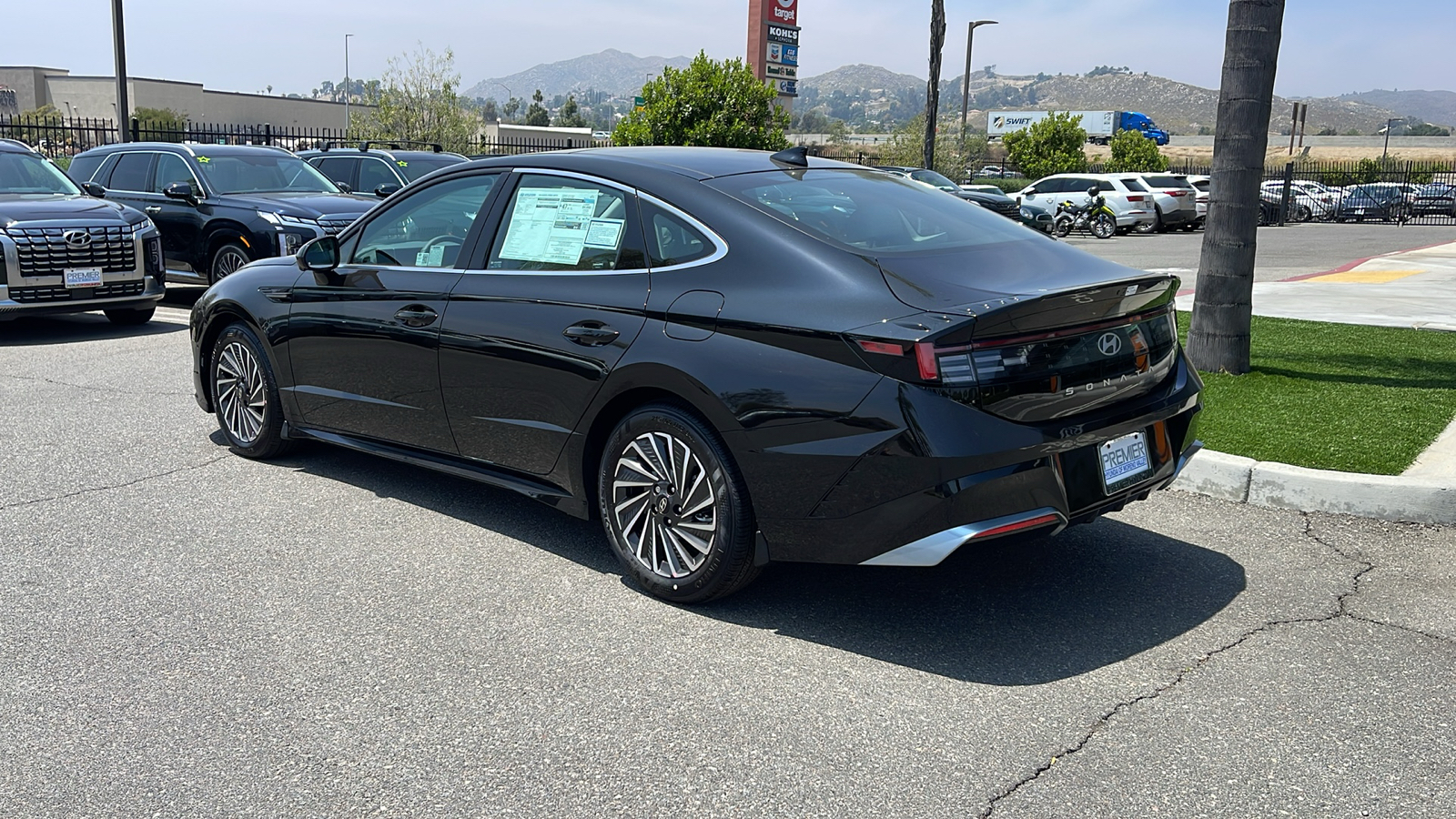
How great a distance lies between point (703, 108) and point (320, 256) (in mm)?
→ 25299

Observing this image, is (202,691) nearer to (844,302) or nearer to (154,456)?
(844,302)

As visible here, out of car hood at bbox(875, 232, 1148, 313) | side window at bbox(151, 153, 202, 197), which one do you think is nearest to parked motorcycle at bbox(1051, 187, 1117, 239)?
side window at bbox(151, 153, 202, 197)

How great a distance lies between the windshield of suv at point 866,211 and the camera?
4.54 metres

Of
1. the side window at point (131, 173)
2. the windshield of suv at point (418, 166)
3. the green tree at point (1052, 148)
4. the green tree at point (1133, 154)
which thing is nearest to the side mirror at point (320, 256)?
the side window at point (131, 173)

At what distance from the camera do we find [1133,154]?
46.9 meters

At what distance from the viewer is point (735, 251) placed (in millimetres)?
4461

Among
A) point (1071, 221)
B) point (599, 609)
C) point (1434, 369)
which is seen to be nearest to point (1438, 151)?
point (1071, 221)

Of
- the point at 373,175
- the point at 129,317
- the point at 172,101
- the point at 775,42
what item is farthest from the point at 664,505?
the point at 172,101

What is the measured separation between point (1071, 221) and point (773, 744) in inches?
1160

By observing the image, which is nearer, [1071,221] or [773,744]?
[773,744]

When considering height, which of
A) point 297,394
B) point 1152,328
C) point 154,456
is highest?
point 1152,328

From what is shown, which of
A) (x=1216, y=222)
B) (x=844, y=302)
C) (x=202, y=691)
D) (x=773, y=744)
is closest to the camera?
(x=773, y=744)

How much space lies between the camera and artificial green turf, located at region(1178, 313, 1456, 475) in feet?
20.7

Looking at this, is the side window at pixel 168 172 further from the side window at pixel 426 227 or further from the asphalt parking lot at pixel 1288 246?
the asphalt parking lot at pixel 1288 246
